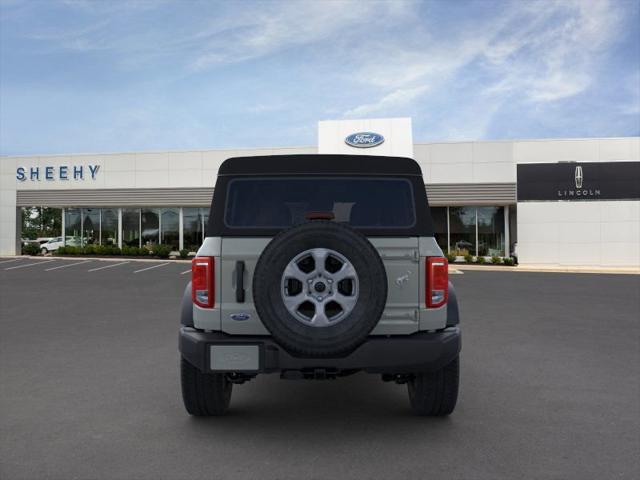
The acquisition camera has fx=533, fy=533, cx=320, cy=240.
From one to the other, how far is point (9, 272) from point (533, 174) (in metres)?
23.7

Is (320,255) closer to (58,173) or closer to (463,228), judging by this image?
(463,228)

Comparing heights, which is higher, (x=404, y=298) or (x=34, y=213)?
(x=34, y=213)

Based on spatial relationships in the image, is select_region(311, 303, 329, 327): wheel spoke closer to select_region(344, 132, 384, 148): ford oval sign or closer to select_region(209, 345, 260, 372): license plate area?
select_region(209, 345, 260, 372): license plate area

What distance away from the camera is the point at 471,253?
28953 millimetres

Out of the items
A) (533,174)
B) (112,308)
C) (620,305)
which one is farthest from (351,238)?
(533,174)

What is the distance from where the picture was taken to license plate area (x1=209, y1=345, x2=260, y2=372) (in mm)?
3596

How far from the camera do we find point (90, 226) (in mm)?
33531

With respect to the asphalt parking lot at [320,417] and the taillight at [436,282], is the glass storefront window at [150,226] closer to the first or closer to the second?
the asphalt parking lot at [320,417]

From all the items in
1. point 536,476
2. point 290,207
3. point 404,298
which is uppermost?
point 290,207

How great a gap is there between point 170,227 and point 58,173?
7416 mm

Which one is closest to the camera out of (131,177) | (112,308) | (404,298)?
(404,298)

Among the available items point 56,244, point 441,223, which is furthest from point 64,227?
point 441,223

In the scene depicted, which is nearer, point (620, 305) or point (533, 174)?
point (620, 305)

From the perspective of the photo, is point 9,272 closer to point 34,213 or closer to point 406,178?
point 406,178
